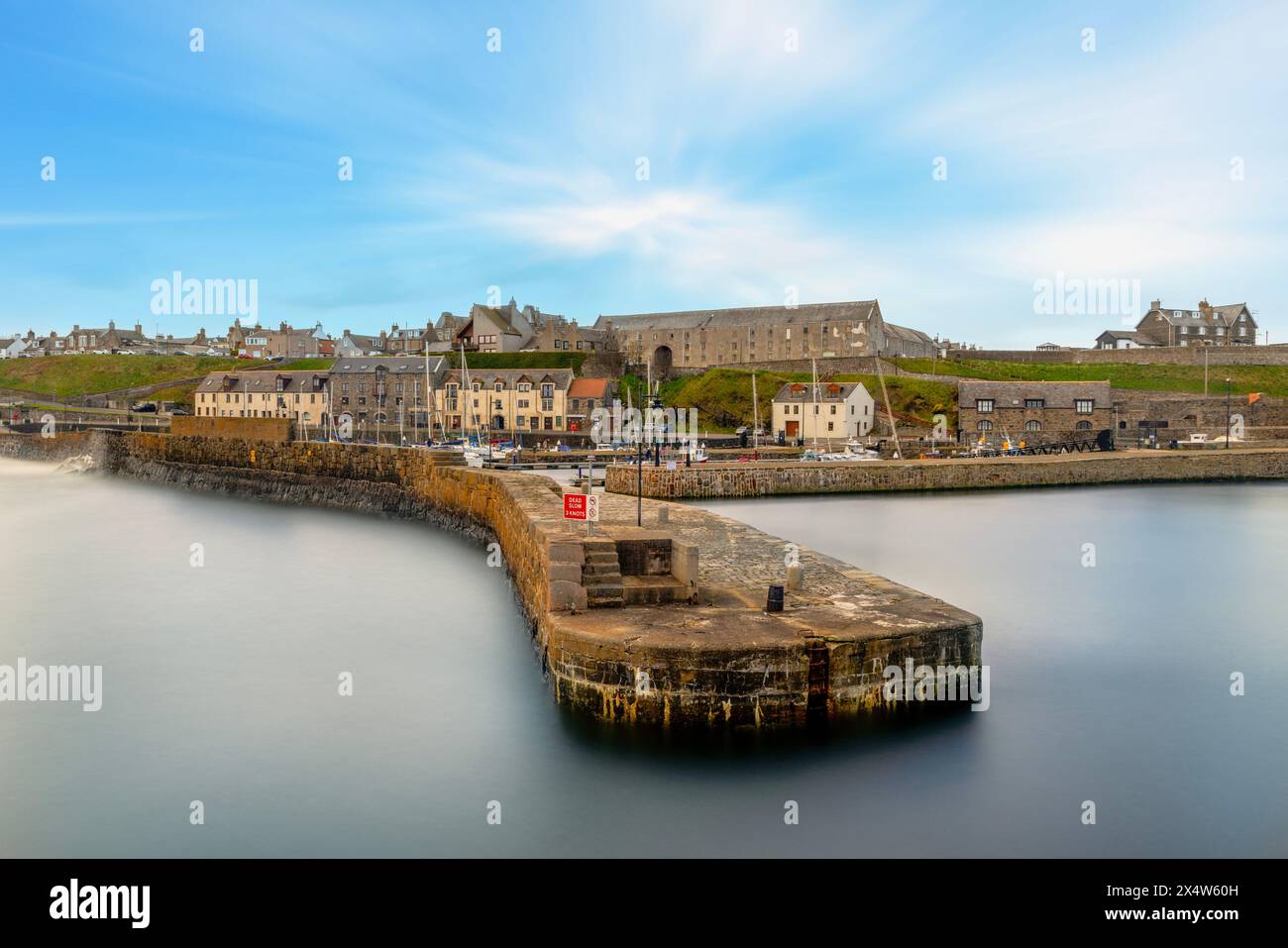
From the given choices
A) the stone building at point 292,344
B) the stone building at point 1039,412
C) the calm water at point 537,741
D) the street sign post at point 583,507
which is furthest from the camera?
the stone building at point 292,344

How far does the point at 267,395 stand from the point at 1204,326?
97.1m

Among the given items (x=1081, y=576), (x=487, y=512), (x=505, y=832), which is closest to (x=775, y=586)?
(x=505, y=832)

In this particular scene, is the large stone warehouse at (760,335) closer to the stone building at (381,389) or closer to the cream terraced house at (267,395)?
the stone building at (381,389)

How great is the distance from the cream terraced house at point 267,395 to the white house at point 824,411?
41.1m

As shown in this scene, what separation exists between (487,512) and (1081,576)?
758 inches

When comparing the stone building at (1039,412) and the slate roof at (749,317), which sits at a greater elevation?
the slate roof at (749,317)

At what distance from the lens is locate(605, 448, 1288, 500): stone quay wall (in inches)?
1738

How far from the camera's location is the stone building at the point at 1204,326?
95875 millimetres

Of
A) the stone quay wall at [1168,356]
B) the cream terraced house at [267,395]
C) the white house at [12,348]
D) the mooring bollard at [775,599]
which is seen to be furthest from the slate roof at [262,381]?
the white house at [12,348]

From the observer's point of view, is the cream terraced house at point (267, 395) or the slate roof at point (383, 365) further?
the cream terraced house at point (267, 395)

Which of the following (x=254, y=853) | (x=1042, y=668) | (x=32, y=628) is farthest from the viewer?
(x=32, y=628)

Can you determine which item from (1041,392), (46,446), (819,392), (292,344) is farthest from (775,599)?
(292,344)

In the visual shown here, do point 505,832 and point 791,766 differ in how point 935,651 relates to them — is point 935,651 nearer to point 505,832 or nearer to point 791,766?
point 791,766

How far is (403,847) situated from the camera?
9695 millimetres
